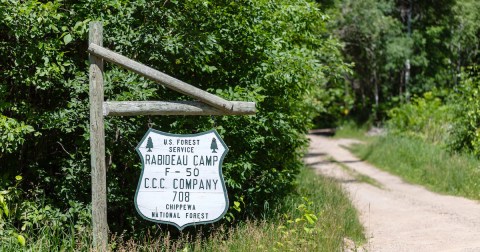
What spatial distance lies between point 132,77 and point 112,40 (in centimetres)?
49

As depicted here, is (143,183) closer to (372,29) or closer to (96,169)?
(96,169)

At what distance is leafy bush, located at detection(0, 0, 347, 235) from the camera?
24.4 ft

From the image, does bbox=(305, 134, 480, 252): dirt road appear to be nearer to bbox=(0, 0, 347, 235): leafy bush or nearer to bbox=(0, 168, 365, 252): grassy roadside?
bbox=(0, 168, 365, 252): grassy roadside

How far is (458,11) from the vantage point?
75.7ft

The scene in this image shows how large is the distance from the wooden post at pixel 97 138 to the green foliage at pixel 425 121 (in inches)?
481

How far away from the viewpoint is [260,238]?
716 cm

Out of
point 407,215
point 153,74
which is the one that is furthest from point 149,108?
point 407,215

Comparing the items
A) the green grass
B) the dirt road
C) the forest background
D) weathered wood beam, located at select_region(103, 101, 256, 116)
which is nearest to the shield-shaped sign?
weathered wood beam, located at select_region(103, 101, 256, 116)

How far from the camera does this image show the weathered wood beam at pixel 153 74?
6457 mm

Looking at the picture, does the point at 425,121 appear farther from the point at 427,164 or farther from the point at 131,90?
the point at 131,90

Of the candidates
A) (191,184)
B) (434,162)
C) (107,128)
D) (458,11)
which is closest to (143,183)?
(191,184)

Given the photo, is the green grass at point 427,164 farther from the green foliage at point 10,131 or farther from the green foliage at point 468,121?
the green foliage at point 10,131

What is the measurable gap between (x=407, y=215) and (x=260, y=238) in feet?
15.7

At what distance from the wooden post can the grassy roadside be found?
0.31m
